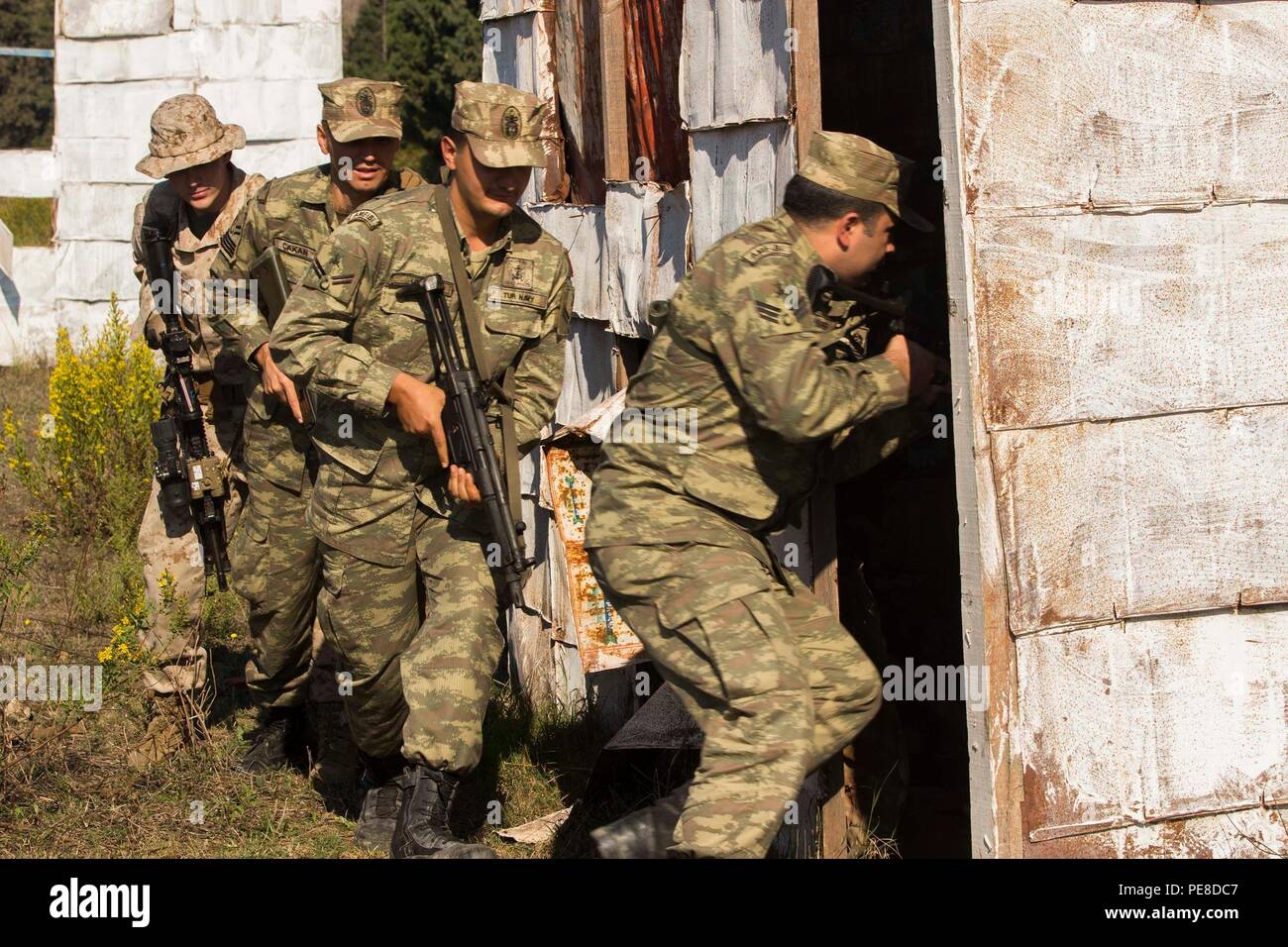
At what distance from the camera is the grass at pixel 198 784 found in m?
5.02

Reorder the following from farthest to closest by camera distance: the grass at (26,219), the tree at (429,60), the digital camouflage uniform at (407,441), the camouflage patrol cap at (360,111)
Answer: the tree at (429,60) < the grass at (26,219) < the camouflage patrol cap at (360,111) < the digital camouflage uniform at (407,441)

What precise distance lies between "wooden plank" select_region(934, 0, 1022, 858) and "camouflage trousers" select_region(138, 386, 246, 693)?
3.28 metres

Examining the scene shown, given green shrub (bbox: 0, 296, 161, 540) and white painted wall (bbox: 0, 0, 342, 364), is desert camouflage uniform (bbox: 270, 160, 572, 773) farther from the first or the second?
white painted wall (bbox: 0, 0, 342, 364)

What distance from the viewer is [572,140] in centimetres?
654

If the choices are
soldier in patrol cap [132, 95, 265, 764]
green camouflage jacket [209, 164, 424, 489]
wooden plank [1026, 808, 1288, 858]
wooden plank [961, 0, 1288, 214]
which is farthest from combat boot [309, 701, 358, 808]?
wooden plank [961, 0, 1288, 214]

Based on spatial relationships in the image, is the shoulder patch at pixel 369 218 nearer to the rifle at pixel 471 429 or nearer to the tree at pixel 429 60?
the rifle at pixel 471 429

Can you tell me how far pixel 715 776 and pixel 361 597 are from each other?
163 centimetres

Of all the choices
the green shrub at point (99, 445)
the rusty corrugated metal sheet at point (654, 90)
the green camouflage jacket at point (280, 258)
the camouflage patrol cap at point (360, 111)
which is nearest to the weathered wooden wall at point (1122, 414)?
the rusty corrugated metal sheet at point (654, 90)

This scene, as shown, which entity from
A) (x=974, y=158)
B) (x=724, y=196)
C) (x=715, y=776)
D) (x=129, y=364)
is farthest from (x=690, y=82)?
(x=129, y=364)

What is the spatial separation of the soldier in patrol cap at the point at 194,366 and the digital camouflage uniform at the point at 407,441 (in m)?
1.27

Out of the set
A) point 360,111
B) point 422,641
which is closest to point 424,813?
point 422,641

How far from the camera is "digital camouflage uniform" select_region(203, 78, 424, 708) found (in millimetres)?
5535

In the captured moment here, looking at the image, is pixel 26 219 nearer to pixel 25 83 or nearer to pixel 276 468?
pixel 25 83

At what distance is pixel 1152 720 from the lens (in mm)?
3844
